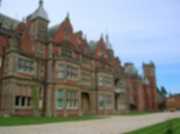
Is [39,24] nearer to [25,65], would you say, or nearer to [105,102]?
[25,65]

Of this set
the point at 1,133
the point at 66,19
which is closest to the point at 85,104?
the point at 66,19

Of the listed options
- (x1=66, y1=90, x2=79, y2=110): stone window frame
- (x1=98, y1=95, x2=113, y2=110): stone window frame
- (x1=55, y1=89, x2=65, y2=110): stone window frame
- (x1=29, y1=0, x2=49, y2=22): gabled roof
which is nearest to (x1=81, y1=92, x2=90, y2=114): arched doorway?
(x1=98, y1=95, x2=113, y2=110): stone window frame

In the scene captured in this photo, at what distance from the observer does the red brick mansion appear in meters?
27.5

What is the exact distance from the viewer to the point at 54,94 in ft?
101

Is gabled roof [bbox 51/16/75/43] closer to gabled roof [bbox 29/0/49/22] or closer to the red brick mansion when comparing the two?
the red brick mansion

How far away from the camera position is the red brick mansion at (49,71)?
2749cm

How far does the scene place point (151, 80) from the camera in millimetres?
74438

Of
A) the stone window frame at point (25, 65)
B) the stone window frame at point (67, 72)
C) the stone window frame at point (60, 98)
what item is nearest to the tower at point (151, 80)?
the stone window frame at point (67, 72)

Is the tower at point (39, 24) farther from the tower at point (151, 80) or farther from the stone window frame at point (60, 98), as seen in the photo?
the tower at point (151, 80)

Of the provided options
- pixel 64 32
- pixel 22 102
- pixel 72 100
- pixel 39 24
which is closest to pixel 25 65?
pixel 22 102

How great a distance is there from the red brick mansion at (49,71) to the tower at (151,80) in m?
29.6

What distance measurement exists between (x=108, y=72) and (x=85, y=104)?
27.9 ft

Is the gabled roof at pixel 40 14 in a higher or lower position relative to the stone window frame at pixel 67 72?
higher

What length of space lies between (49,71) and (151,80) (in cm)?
5083
